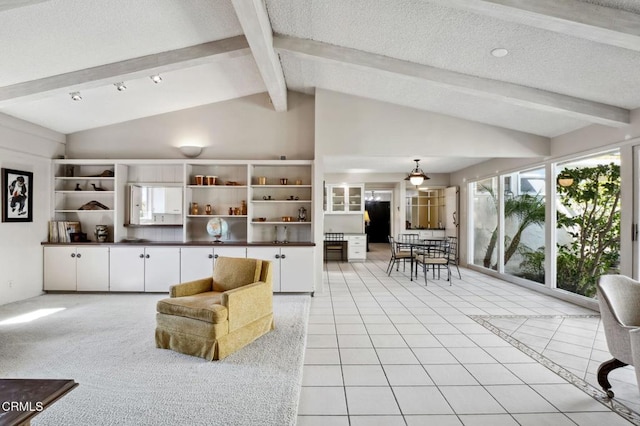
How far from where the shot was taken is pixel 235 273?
11.6 feet

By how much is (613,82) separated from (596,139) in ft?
3.87

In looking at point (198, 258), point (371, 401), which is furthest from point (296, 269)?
point (371, 401)

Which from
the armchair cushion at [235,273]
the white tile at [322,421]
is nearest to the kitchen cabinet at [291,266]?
the armchair cushion at [235,273]

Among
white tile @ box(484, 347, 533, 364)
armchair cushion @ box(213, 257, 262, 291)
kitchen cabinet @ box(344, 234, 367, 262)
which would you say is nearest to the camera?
white tile @ box(484, 347, 533, 364)

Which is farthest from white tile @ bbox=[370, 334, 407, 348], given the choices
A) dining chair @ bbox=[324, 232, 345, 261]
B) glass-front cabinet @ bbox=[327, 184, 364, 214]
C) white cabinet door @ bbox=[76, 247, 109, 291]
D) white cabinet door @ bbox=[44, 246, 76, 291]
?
glass-front cabinet @ bbox=[327, 184, 364, 214]

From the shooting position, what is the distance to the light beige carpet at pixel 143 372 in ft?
6.72

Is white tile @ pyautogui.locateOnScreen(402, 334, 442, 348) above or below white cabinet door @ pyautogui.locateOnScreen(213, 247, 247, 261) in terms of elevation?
below

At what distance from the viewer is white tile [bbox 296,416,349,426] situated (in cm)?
200

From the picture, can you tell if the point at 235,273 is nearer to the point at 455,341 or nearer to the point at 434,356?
the point at 434,356

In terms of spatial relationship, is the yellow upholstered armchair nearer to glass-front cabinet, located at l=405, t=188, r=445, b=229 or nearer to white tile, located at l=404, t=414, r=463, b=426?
white tile, located at l=404, t=414, r=463, b=426

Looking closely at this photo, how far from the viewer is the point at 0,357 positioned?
9.29ft

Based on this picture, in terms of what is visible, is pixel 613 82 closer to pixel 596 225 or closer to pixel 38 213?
pixel 596 225

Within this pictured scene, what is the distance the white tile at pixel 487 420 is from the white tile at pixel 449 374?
39cm

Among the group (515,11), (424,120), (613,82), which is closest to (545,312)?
(613,82)
